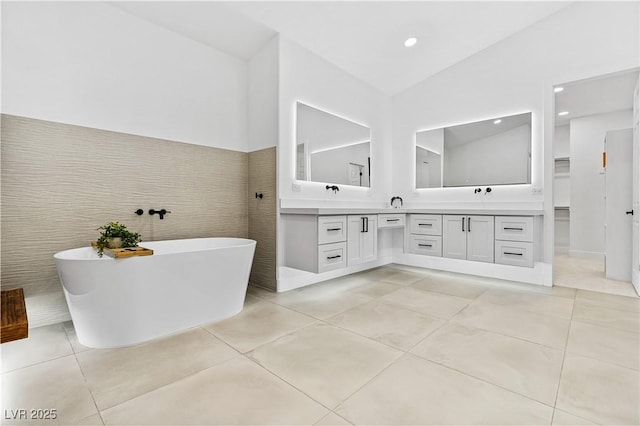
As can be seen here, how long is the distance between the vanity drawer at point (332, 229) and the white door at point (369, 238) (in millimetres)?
345

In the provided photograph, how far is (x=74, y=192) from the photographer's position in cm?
238

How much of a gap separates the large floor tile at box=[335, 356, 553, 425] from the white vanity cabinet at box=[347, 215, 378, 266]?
163 cm

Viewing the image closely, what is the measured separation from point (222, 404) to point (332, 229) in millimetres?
1849

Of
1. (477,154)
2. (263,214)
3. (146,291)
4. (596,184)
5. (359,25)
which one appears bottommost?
(146,291)

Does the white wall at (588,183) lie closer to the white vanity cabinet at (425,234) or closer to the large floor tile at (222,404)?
the white vanity cabinet at (425,234)

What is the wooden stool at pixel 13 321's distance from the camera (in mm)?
1083

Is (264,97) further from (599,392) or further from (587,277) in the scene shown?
(587,277)

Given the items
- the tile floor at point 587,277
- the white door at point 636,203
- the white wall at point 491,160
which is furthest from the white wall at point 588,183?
the white wall at point 491,160

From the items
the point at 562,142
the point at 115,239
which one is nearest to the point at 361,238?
the point at 115,239

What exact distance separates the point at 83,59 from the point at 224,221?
1846 millimetres

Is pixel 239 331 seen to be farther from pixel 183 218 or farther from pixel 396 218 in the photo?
pixel 396 218

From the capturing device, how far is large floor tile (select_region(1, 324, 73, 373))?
1750mm

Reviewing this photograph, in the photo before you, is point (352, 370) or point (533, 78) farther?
point (533, 78)

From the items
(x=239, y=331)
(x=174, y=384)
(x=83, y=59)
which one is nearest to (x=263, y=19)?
(x=83, y=59)
